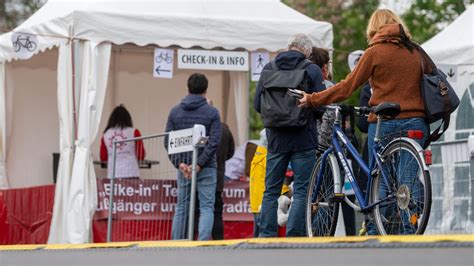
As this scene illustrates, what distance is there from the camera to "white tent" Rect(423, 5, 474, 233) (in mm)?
12289

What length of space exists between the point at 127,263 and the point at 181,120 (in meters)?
6.12

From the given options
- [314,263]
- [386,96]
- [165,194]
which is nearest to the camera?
[314,263]

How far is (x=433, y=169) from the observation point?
13430 mm

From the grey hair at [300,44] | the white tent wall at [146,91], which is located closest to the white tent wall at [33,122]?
the white tent wall at [146,91]

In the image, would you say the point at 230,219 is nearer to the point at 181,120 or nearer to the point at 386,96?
the point at 181,120

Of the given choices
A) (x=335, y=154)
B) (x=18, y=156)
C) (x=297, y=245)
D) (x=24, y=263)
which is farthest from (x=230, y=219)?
(x=297, y=245)

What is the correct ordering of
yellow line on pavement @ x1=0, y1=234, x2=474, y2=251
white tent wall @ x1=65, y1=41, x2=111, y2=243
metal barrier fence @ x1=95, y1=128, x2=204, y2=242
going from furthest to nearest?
1. white tent wall @ x1=65, y1=41, x2=111, y2=243
2. metal barrier fence @ x1=95, y1=128, x2=204, y2=242
3. yellow line on pavement @ x1=0, y1=234, x2=474, y2=251

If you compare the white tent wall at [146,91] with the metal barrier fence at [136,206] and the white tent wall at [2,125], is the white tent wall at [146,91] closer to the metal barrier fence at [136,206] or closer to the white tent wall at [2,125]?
the white tent wall at [2,125]

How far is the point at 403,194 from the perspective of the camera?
7.52 meters

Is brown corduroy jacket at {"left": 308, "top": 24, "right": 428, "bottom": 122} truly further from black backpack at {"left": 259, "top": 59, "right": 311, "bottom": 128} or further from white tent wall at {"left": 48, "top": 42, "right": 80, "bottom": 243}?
white tent wall at {"left": 48, "top": 42, "right": 80, "bottom": 243}

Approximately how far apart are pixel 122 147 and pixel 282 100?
564cm

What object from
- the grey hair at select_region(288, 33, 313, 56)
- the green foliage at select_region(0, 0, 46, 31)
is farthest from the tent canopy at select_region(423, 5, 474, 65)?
the green foliage at select_region(0, 0, 46, 31)

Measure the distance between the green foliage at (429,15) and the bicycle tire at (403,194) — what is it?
21454 millimetres

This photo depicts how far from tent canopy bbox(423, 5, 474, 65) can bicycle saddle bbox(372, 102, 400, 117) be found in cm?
803
